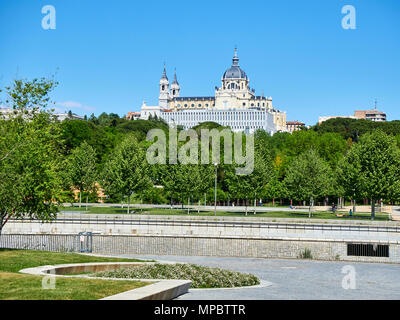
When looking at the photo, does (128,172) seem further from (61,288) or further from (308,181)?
(61,288)

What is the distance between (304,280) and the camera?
24.8 meters

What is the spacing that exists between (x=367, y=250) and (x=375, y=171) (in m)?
27.9

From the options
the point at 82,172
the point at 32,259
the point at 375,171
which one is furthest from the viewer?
the point at 82,172

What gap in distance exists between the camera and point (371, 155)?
61656 mm

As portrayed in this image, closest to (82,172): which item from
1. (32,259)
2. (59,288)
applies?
(32,259)

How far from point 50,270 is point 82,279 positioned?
3708 millimetres

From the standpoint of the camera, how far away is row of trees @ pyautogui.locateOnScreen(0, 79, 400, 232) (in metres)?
28.3

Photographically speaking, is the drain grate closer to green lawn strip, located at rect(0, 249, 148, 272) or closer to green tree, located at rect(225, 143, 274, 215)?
green lawn strip, located at rect(0, 249, 148, 272)

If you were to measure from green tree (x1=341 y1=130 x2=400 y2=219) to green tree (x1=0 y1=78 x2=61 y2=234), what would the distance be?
1448 inches

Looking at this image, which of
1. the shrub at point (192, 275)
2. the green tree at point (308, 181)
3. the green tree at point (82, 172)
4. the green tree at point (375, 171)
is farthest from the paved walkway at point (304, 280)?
the green tree at point (82, 172)

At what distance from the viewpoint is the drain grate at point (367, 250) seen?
110ft

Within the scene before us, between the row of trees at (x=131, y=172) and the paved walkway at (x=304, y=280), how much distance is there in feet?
29.4

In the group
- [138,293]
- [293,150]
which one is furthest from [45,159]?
[293,150]
